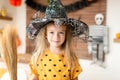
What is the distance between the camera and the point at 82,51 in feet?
7.78

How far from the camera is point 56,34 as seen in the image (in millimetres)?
727

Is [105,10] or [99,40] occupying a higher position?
[105,10]

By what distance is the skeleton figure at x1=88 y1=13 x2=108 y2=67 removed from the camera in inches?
86.3

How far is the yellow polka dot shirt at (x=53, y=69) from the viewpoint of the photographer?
743 millimetres

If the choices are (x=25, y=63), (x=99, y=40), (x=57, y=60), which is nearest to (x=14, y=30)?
(x=57, y=60)

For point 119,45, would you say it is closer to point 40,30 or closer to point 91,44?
point 91,44

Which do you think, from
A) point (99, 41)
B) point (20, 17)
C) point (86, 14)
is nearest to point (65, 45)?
point (99, 41)

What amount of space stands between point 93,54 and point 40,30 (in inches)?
Result: 61.6

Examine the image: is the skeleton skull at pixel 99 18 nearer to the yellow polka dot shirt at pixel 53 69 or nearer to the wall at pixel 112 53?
the wall at pixel 112 53

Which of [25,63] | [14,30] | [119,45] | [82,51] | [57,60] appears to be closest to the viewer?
[14,30]

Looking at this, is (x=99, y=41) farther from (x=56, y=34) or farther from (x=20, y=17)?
(x=56, y=34)

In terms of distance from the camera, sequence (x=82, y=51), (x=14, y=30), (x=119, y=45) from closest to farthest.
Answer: (x=14, y=30) < (x=119, y=45) < (x=82, y=51)

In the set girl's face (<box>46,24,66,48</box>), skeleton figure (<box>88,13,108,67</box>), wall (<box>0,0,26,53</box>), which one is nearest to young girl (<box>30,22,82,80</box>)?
girl's face (<box>46,24,66,48</box>)

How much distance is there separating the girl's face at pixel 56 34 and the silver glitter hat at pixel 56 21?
0.9 inches
